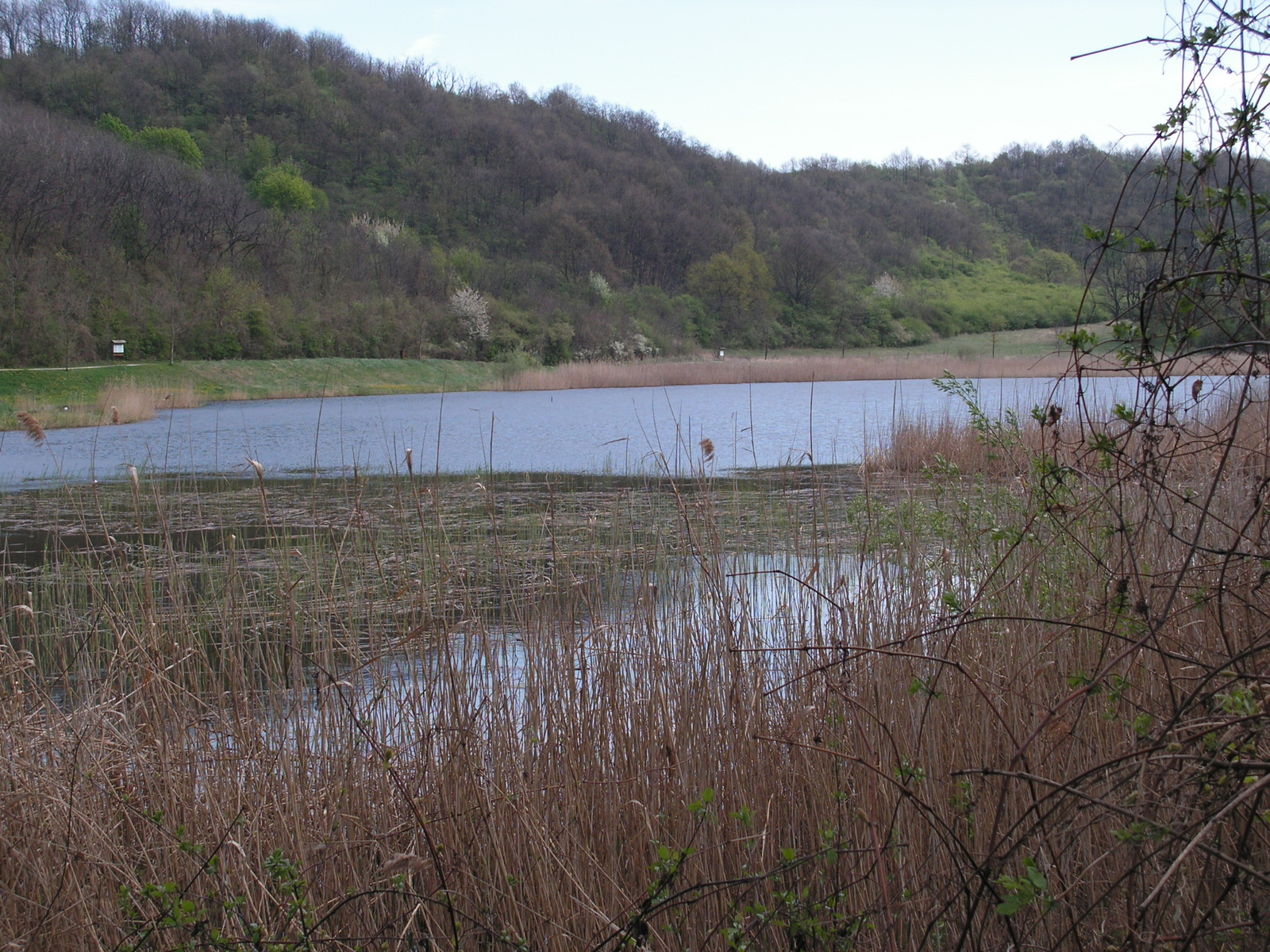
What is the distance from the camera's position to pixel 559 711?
8.66 ft

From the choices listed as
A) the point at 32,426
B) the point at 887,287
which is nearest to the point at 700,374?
the point at 32,426

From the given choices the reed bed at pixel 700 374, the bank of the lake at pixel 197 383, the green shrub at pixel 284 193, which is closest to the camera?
the bank of the lake at pixel 197 383

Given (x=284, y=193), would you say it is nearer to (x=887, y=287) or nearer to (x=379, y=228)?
(x=379, y=228)

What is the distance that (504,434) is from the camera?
609 inches

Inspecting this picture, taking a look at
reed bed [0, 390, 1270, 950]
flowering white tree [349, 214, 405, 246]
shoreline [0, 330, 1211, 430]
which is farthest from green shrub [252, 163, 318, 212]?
reed bed [0, 390, 1270, 950]

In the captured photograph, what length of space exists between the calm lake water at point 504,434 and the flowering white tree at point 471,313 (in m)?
13.0

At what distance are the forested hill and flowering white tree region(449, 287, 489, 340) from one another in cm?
9

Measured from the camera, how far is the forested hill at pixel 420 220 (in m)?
31.1

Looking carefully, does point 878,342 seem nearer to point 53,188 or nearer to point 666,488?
point 53,188

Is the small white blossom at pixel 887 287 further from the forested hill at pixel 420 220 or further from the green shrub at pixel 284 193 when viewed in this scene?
the green shrub at pixel 284 193

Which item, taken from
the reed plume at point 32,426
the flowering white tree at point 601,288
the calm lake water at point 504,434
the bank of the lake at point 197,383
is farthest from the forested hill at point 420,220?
the reed plume at point 32,426

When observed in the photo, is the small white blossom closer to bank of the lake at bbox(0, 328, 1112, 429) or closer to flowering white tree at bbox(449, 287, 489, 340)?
bank of the lake at bbox(0, 328, 1112, 429)

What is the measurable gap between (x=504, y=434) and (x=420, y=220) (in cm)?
→ 4466

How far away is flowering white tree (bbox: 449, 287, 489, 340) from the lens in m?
37.2
